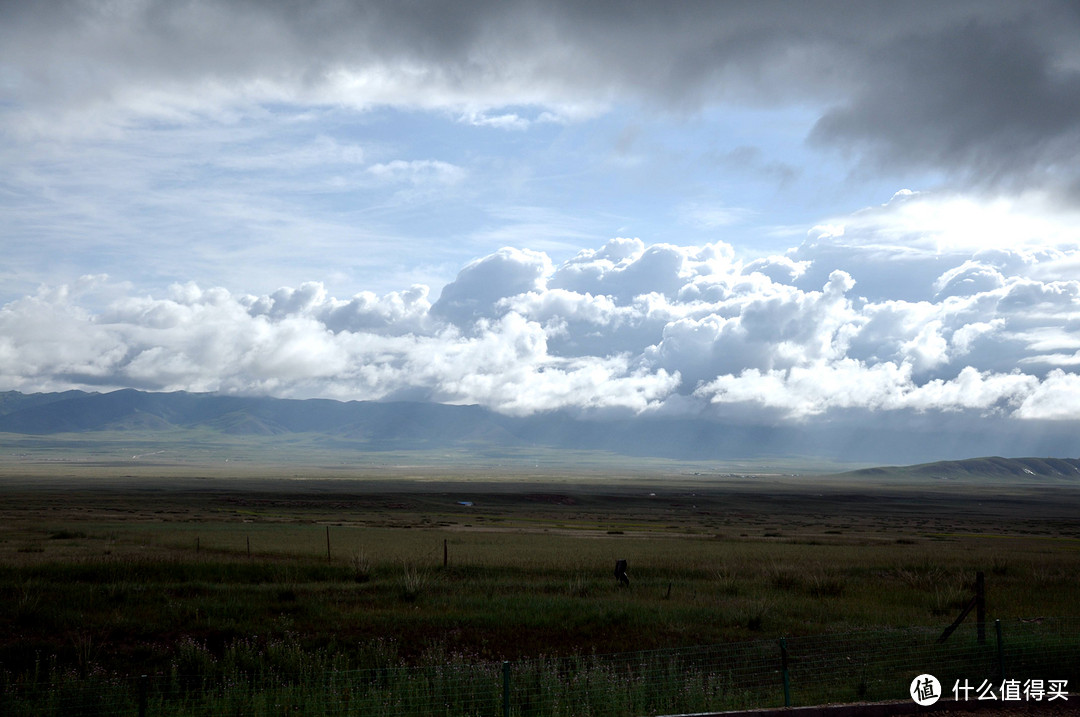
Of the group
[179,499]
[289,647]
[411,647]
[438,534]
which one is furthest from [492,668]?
[179,499]

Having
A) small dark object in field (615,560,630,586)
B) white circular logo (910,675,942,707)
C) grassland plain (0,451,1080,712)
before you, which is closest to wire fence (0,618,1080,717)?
white circular logo (910,675,942,707)

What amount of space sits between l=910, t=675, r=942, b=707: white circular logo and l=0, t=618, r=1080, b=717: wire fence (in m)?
0.40

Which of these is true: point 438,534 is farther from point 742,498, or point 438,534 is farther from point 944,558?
point 742,498

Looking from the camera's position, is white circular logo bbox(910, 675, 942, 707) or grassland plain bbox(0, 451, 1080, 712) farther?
grassland plain bbox(0, 451, 1080, 712)

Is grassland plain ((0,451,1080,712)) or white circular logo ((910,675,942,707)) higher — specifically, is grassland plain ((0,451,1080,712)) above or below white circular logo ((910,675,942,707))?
below

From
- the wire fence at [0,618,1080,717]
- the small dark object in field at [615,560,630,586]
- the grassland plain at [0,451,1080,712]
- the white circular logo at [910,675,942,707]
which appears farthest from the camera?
the small dark object in field at [615,560,630,586]

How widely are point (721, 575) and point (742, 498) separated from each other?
126 meters

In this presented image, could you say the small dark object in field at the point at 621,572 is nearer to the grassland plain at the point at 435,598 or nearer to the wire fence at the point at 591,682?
the grassland plain at the point at 435,598

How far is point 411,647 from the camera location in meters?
17.4

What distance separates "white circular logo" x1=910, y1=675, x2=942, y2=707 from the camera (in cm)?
1195

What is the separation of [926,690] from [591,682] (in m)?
5.27

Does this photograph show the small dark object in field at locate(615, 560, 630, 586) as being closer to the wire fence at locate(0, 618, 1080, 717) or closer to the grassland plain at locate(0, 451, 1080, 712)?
the grassland plain at locate(0, 451, 1080, 712)

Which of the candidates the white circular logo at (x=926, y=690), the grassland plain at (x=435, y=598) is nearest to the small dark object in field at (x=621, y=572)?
the grassland plain at (x=435, y=598)

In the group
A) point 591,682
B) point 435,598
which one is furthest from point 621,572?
point 591,682
